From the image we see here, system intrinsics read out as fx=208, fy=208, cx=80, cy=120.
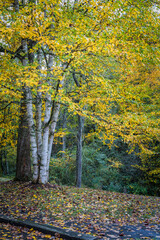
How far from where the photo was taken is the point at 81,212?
5.26 m

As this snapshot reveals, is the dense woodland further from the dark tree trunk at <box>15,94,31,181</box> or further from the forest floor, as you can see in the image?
the forest floor

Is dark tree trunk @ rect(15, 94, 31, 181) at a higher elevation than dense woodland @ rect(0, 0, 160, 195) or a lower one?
lower

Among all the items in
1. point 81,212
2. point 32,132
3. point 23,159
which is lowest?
point 81,212

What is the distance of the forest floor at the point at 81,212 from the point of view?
4.14 m

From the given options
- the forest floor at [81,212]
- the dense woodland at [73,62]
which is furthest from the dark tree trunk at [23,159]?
the forest floor at [81,212]

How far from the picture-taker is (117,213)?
17.7 ft

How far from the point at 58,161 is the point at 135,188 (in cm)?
522

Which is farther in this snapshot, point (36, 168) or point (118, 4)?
point (36, 168)

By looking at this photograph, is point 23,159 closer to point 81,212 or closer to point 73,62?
point 81,212

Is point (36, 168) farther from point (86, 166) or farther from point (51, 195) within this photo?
A: point (86, 166)

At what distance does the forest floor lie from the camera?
414 cm

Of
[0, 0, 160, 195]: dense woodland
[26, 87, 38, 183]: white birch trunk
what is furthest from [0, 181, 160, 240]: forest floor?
[0, 0, 160, 195]: dense woodland

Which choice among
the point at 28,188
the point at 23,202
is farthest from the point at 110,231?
the point at 28,188

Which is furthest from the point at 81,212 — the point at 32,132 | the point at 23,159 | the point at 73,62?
the point at 23,159
